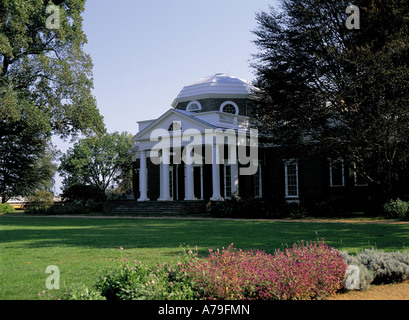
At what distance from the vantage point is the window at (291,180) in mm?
33969

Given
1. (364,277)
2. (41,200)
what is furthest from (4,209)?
(364,277)

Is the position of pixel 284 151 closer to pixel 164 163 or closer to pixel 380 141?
pixel 380 141

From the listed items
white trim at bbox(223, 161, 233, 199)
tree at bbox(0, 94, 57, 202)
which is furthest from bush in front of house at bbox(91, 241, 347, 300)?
white trim at bbox(223, 161, 233, 199)

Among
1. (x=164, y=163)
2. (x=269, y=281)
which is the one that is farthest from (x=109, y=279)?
(x=164, y=163)

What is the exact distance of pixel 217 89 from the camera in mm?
37906

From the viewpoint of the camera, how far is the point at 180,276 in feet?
20.5

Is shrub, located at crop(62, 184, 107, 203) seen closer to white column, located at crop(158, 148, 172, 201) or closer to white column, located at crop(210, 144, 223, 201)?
white column, located at crop(158, 148, 172, 201)

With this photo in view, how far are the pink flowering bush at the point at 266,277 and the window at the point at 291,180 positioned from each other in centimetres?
2738

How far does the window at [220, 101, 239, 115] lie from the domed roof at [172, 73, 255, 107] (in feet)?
2.17

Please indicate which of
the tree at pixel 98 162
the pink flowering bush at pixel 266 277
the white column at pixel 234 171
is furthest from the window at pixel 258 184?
the tree at pixel 98 162

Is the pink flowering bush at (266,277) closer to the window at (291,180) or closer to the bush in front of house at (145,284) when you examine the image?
the bush in front of house at (145,284)

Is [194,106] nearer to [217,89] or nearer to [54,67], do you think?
[217,89]

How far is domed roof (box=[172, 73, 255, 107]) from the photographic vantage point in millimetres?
37844

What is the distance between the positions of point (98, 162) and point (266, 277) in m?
69.5
